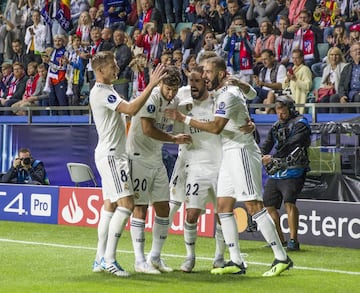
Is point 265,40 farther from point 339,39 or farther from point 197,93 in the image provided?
point 197,93

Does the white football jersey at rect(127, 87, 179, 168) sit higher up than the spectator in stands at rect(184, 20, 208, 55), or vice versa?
the spectator in stands at rect(184, 20, 208, 55)

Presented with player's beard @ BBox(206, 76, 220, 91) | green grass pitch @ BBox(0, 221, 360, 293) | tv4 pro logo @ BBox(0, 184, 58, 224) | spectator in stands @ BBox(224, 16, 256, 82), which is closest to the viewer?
green grass pitch @ BBox(0, 221, 360, 293)

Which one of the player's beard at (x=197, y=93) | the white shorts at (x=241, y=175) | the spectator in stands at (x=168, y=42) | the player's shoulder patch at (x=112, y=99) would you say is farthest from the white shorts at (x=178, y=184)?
the spectator in stands at (x=168, y=42)

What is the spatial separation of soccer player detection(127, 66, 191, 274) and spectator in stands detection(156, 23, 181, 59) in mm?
10154

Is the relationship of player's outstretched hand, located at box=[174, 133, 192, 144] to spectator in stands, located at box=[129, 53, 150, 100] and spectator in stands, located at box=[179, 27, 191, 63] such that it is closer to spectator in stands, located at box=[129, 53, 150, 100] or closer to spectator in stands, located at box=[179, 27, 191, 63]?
spectator in stands, located at box=[129, 53, 150, 100]

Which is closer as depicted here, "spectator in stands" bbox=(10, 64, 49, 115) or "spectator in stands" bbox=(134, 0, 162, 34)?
"spectator in stands" bbox=(134, 0, 162, 34)

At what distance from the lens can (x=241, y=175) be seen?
10.4m

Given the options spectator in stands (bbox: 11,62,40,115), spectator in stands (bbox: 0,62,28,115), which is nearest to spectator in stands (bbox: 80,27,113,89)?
spectator in stands (bbox: 11,62,40,115)

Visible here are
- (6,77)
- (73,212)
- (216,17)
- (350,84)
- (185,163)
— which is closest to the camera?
(185,163)

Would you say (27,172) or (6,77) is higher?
(6,77)

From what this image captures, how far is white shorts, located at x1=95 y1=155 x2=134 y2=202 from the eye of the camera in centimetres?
1023

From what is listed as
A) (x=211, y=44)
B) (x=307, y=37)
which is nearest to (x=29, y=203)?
(x=211, y=44)

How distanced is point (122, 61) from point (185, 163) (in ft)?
33.7

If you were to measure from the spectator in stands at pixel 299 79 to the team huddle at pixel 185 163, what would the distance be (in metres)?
7.33
